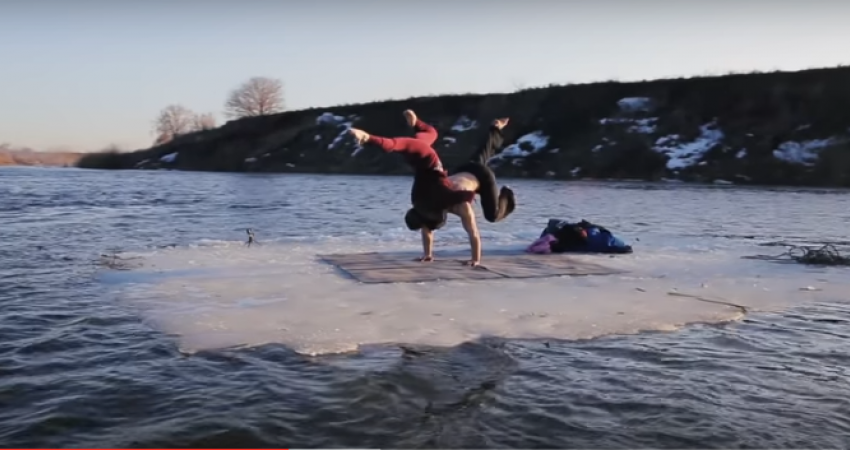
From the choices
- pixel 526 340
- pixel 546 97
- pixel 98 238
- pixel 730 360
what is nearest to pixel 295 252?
pixel 98 238

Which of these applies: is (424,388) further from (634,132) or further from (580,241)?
(634,132)

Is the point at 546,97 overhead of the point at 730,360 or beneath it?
overhead

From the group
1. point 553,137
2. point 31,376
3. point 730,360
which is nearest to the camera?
point 31,376

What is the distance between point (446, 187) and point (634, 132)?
49.9 metres

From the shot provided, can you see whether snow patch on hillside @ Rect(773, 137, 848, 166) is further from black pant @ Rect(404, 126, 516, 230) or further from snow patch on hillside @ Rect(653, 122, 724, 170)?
black pant @ Rect(404, 126, 516, 230)

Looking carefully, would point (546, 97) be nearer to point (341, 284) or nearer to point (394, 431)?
point (341, 284)

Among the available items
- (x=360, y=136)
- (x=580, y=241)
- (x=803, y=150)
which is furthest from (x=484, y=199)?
(x=803, y=150)

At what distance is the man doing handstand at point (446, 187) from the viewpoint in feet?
34.4

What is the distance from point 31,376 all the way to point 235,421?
2.00 meters

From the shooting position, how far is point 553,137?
6234 centimetres

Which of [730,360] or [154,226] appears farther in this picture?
[154,226]

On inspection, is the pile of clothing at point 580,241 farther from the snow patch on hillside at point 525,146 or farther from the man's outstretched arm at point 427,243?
the snow patch on hillside at point 525,146

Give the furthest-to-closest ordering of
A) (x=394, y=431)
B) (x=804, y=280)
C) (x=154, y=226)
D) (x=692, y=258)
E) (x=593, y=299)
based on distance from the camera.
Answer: (x=154, y=226)
(x=692, y=258)
(x=804, y=280)
(x=593, y=299)
(x=394, y=431)

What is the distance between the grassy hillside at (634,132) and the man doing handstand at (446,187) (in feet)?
128
